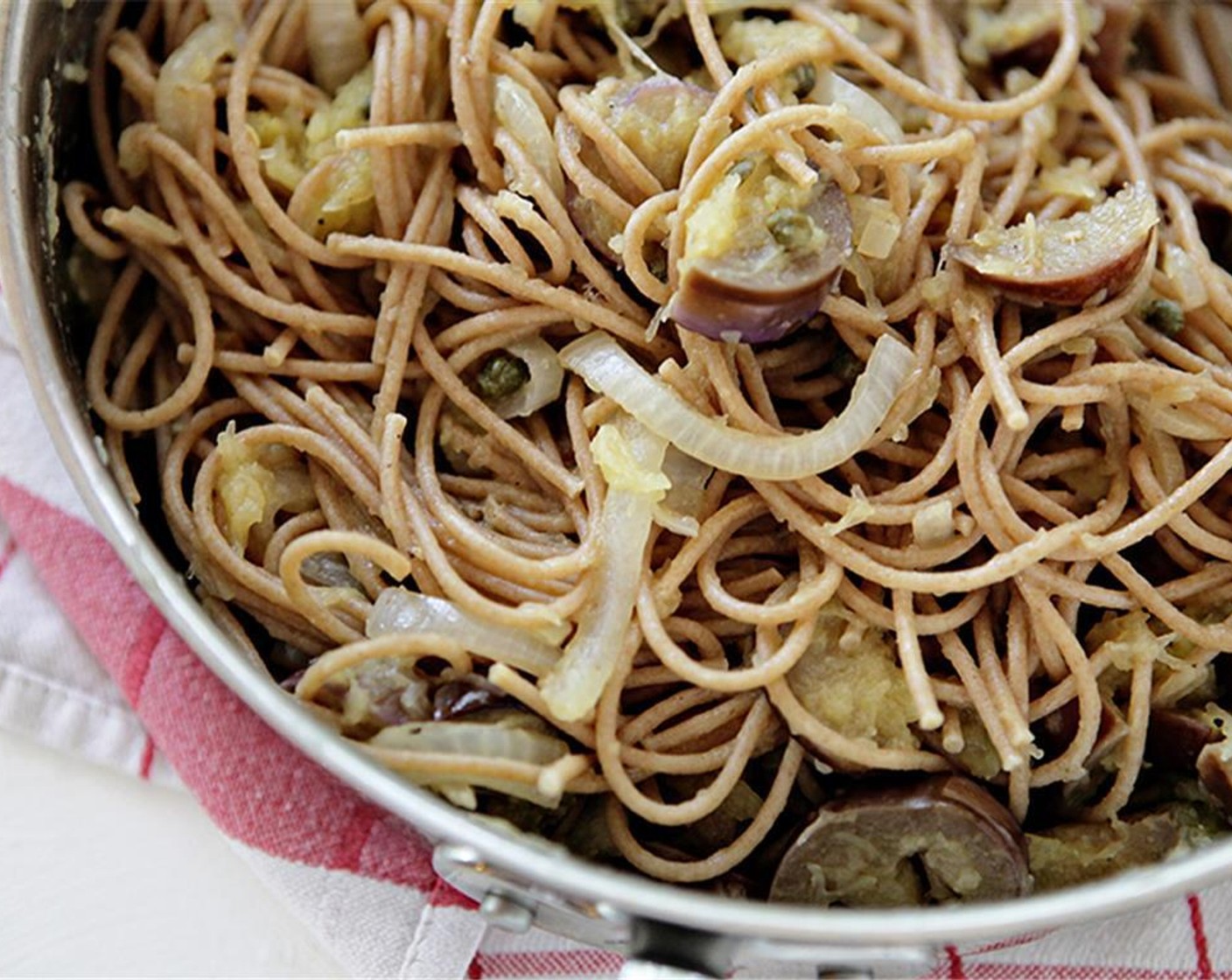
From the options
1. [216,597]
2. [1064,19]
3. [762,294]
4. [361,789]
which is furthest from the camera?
[1064,19]

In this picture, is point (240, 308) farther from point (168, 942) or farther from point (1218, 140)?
point (1218, 140)

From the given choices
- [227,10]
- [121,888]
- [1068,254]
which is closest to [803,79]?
[1068,254]

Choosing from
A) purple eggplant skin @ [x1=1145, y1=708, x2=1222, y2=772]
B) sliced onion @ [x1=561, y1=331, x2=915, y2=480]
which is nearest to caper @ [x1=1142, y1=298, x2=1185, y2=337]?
sliced onion @ [x1=561, y1=331, x2=915, y2=480]

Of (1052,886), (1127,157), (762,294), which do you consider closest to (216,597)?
(762,294)

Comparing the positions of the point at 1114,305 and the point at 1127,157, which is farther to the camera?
the point at 1127,157

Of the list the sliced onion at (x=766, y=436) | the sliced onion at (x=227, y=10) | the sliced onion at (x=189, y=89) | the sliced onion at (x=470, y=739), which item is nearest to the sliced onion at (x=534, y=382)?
the sliced onion at (x=766, y=436)

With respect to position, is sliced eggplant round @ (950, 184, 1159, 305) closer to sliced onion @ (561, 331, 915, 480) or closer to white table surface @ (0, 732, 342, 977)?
sliced onion @ (561, 331, 915, 480)
